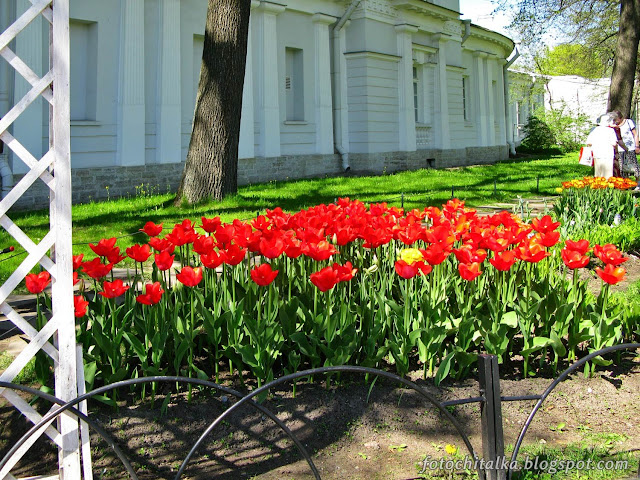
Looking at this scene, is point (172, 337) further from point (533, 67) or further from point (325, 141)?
point (533, 67)

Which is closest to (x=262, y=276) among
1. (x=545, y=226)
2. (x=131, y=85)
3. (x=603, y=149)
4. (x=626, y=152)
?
(x=545, y=226)

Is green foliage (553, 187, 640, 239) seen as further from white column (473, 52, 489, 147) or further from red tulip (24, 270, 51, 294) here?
white column (473, 52, 489, 147)

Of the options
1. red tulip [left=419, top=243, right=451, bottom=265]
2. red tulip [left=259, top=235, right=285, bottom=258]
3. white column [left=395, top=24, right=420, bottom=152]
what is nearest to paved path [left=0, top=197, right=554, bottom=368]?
red tulip [left=259, top=235, right=285, bottom=258]

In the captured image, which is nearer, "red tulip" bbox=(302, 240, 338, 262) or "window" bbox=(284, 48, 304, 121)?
"red tulip" bbox=(302, 240, 338, 262)

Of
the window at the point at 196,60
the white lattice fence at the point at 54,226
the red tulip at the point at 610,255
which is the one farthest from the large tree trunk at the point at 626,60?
the white lattice fence at the point at 54,226

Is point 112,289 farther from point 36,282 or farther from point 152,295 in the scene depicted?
point 36,282

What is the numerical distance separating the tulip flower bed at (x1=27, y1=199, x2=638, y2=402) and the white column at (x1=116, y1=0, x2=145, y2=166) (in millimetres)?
10833

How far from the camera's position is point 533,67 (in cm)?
5034

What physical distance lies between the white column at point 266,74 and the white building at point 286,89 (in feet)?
0.12

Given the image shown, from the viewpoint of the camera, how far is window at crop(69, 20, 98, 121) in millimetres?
14375

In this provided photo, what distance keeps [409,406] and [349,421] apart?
0.34 metres

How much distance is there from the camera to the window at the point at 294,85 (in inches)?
797

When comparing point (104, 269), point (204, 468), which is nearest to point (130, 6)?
point (104, 269)

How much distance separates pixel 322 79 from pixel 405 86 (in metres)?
3.75
